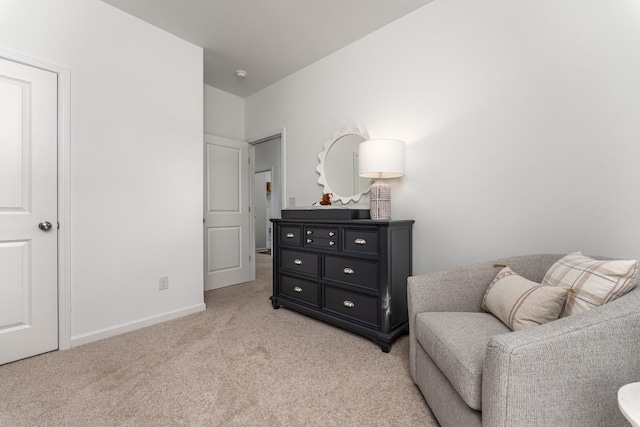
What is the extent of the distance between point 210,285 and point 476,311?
301 cm

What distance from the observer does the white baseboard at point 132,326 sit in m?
2.14

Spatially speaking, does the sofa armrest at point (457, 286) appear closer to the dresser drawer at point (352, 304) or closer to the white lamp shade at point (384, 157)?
the dresser drawer at point (352, 304)

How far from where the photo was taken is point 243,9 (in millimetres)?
2318

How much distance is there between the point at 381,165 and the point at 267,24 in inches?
63.2

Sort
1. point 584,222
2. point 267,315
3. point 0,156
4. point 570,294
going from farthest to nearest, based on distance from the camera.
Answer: point 267,315, point 0,156, point 584,222, point 570,294

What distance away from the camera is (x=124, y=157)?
2373mm

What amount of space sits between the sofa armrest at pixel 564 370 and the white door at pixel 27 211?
2.68 m

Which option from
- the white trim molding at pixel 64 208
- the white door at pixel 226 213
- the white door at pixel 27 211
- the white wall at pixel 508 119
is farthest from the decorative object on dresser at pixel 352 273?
the white door at pixel 27 211

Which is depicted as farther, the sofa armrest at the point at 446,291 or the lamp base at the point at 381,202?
the lamp base at the point at 381,202

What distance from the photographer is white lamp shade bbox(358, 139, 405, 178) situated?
2.23m

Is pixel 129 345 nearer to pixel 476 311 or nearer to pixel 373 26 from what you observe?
pixel 476 311

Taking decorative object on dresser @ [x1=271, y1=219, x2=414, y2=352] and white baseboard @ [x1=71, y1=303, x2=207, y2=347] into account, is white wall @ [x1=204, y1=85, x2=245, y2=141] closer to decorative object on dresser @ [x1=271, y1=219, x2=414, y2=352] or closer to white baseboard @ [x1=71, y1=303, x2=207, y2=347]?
decorative object on dresser @ [x1=271, y1=219, x2=414, y2=352]

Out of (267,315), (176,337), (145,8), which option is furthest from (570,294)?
(145,8)

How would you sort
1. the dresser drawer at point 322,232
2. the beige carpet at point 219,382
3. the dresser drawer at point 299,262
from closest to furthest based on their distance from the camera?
the beige carpet at point 219,382 → the dresser drawer at point 322,232 → the dresser drawer at point 299,262
